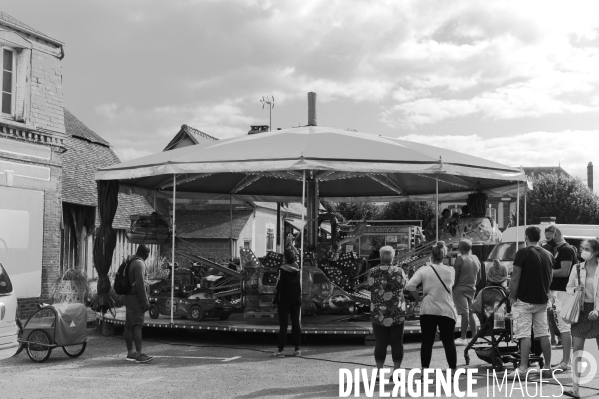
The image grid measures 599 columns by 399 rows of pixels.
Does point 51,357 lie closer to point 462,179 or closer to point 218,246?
point 462,179

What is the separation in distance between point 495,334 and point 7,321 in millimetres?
6743

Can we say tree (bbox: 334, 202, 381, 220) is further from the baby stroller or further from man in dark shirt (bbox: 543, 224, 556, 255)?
the baby stroller

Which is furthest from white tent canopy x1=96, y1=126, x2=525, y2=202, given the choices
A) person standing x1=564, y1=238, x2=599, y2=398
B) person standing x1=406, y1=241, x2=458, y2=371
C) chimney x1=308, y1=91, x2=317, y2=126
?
person standing x1=564, y1=238, x2=599, y2=398

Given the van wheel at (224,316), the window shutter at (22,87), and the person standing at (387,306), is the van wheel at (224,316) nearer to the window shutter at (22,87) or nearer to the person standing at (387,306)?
Result: the person standing at (387,306)

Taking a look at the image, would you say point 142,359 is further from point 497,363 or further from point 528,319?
point 528,319

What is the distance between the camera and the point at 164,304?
14.1 meters

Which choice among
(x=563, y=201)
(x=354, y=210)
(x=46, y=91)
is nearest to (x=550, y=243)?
(x=46, y=91)

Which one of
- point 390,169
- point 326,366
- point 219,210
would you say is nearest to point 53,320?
point 326,366

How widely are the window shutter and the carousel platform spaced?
5693 millimetres

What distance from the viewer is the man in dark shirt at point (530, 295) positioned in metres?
8.83

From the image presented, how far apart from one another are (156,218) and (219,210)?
1925 cm

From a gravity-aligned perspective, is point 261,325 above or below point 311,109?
below

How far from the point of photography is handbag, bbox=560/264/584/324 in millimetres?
8336

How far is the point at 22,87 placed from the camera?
17.4 m
